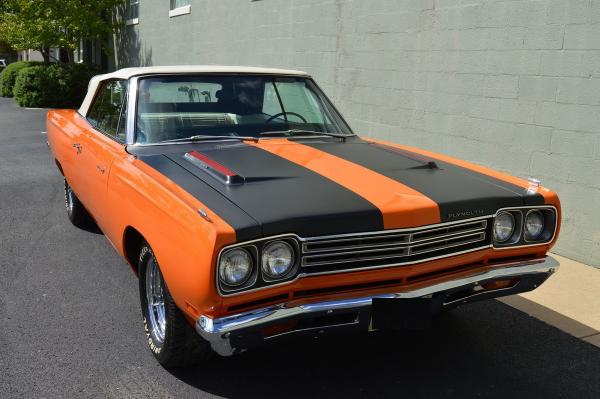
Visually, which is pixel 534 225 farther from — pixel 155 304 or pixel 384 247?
pixel 155 304

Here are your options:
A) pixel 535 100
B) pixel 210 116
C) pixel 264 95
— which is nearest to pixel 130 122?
pixel 210 116

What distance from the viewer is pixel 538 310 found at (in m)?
4.15

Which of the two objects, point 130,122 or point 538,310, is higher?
point 130,122

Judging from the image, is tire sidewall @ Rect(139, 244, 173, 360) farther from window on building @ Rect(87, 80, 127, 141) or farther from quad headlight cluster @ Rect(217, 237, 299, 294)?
window on building @ Rect(87, 80, 127, 141)

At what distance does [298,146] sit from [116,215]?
117cm

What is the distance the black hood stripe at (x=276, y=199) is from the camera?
2.54 m

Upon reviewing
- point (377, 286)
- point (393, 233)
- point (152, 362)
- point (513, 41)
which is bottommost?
point (152, 362)

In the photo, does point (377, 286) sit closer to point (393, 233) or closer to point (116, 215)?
point (393, 233)

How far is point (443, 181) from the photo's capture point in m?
3.25

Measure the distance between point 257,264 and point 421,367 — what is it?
131 centimetres

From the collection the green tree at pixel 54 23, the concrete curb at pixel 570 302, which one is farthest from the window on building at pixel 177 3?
the concrete curb at pixel 570 302

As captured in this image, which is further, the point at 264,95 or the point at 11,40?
the point at 11,40

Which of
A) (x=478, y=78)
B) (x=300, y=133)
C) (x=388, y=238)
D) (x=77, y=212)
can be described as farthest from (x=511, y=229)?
(x=77, y=212)

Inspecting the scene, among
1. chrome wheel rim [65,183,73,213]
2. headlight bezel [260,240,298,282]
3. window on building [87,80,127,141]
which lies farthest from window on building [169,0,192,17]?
headlight bezel [260,240,298,282]
